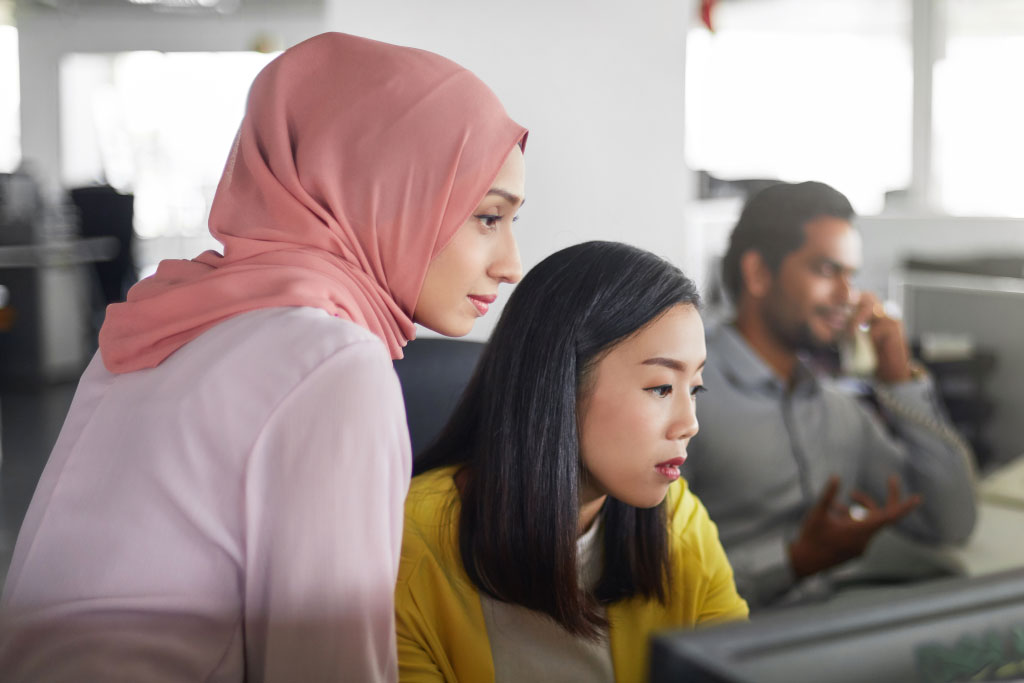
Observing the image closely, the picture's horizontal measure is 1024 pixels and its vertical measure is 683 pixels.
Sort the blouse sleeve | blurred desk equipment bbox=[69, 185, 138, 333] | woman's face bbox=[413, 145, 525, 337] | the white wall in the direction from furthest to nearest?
blurred desk equipment bbox=[69, 185, 138, 333] < the white wall < the blouse sleeve < woman's face bbox=[413, 145, 525, 337]

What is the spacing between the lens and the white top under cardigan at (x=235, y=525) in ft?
2.34

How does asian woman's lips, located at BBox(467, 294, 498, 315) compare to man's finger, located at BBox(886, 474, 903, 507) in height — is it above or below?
above

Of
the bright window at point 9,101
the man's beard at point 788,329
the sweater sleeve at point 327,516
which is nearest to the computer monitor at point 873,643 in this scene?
the sweater sleeve at point 327,516

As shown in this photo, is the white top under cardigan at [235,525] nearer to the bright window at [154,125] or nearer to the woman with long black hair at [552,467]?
the woman with long black hair at [552,467]

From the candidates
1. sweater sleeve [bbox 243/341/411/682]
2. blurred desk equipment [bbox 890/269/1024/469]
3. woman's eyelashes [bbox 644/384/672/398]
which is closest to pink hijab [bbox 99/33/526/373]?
sweater sleeve [bbox 243/341/411/682]

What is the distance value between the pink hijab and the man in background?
2.57 ft

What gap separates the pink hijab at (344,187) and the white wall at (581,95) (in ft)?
1.80

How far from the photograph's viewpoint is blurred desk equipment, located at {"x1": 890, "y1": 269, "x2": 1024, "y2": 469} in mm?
2068

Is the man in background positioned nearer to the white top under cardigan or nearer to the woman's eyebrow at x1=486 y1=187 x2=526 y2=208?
the woman's eyebrow at x1=486 y1=187 x2=526 y2=208

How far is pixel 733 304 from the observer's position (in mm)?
1723

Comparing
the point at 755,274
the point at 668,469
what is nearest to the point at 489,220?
the point at 668,469

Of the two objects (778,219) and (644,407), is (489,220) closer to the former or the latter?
(644,407)

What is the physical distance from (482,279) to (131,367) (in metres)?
0.32

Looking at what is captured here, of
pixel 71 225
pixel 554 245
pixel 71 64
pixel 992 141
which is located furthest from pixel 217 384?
pixel 71 64
